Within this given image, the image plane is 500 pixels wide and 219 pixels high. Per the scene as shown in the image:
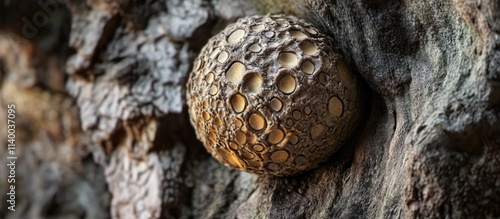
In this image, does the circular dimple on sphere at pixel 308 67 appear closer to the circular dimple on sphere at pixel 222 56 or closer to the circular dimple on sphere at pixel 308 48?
the circular dimple on sphere at pixel 308 48

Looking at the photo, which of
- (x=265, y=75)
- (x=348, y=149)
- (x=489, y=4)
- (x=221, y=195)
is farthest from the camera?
(x=221, y=195)

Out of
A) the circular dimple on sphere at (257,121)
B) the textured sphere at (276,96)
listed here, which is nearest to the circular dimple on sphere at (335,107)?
the textured sphere at (276,96)

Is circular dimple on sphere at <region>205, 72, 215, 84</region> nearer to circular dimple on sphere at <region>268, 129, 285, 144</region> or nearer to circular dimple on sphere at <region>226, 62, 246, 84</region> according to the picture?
circular dimple on sphere at <region>226, 62, 246, 84</region>

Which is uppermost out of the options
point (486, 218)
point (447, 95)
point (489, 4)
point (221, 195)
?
point (489, 4)

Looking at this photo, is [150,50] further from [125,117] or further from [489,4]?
[489,4]

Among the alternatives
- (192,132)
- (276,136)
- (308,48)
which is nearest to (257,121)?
(276,136)

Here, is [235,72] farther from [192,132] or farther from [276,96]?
[192,132]

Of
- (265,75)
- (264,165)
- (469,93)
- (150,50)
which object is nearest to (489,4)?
(469,93)
